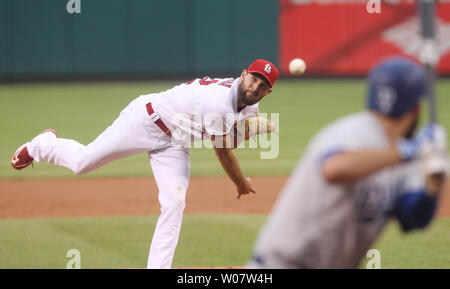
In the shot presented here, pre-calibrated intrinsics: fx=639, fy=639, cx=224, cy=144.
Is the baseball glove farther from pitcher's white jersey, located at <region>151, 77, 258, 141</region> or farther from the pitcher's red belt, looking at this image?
the pitcher's red belt

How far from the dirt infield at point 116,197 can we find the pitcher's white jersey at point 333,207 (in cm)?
558

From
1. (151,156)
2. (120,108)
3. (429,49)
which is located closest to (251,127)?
(151,156)

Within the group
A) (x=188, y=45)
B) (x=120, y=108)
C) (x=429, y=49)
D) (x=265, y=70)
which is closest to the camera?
(x=429, y=49)

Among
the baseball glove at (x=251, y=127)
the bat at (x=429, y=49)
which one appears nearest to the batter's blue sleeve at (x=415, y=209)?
the bat at (x=429, y=49)

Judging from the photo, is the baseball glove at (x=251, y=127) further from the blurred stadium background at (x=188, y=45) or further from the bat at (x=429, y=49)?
the blurred stadium background at (x=188, y=45)

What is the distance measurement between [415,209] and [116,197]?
6.96 metres

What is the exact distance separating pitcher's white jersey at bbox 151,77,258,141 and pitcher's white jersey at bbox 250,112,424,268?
248 cm

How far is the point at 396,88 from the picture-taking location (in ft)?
8.48

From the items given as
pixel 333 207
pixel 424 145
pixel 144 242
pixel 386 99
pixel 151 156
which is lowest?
pixel 144 242

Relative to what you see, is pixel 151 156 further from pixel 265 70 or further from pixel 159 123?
pixel 265 70

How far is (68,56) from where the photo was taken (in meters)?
21.7

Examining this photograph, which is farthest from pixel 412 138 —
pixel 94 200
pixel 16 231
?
pixel 94 200

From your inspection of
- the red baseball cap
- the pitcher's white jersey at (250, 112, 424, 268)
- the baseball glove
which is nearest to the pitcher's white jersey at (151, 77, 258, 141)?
the baseball glove

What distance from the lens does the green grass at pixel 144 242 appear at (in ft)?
20.1
